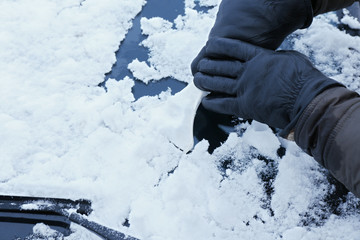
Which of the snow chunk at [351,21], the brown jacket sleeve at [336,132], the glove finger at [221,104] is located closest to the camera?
the brown jacket sleeve at [336,132]

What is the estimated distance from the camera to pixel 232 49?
114cm

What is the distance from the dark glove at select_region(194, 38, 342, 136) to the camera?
1004 mm

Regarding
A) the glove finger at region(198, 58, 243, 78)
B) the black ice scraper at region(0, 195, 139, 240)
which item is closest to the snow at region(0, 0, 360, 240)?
the black ice scraper at region(0, 195, 139, 240)

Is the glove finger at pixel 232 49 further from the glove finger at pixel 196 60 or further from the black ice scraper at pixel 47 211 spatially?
the black ice scraper at pixel 47 211

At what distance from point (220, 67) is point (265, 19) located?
9.3 inches

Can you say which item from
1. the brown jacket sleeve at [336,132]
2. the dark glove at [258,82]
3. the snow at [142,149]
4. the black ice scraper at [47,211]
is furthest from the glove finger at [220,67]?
the black ice scraper at [47,211]

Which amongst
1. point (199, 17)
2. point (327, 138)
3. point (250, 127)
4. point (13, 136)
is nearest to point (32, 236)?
point (13, 136)

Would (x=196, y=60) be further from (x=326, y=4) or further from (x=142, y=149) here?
(x=326, y=4)

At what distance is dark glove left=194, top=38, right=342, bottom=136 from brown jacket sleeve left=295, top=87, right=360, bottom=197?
29 mm

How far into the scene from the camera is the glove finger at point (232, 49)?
111 cm

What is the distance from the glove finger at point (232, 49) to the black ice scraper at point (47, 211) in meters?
0.65

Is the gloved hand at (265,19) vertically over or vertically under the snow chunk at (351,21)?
over

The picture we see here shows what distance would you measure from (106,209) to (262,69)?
0.65 metres

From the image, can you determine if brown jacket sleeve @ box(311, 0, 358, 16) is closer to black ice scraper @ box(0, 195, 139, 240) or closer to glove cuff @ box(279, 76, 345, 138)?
glove cuff @ box(279, 76, 345, 138)
